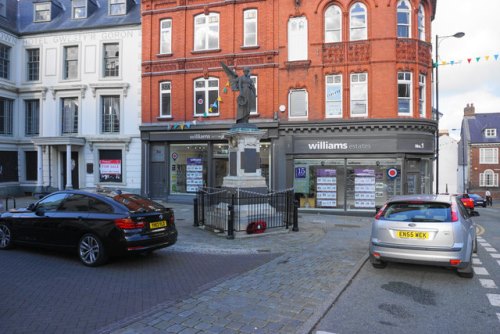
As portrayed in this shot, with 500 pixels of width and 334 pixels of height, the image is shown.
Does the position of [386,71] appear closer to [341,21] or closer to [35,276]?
[341,21]

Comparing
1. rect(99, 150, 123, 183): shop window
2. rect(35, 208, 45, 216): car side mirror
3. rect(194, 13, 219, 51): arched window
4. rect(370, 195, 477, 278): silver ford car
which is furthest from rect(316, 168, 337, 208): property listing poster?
rect(35, 208, 45, 216): car side mirror

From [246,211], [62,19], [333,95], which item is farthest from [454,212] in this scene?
[62,19]

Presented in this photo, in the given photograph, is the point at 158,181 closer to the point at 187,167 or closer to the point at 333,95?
the point at 187,167

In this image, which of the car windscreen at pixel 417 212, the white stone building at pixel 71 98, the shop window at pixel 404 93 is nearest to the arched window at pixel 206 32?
the white stone building at pixel 71 98

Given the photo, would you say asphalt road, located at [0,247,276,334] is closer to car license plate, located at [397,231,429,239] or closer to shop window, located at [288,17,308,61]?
car license plate, located at [397,231,429,239]

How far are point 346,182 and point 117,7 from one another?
16.9 meters

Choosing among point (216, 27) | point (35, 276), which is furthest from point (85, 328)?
point (216, 27)

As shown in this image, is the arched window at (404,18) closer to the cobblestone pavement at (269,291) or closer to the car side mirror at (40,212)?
the cobblestone pavement at (269,291)

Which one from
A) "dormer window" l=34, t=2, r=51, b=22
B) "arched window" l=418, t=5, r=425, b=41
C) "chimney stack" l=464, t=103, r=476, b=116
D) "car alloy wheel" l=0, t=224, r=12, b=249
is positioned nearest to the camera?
"car alloy wheel" l=0, t=224, r=12, b=249

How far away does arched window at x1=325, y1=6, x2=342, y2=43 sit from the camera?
55.1 feet

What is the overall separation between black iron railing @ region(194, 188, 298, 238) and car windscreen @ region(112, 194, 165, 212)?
2.57 meters

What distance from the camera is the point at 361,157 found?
16078mm

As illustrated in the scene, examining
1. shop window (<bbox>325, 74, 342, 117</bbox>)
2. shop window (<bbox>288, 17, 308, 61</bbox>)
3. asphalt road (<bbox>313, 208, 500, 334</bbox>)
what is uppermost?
shop window (<bbox>288, 17, 308, 61</bbox>)

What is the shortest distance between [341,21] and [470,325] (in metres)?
15.5
